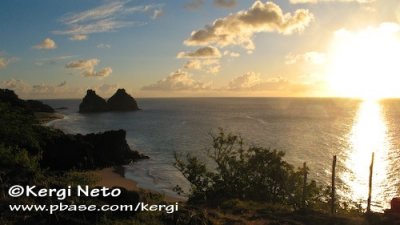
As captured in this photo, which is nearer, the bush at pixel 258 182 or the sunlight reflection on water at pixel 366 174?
the bush at pixel 258 182

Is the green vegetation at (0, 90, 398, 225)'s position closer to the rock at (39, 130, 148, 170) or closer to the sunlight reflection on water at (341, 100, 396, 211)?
the rock at (39, 130, 148, 170)

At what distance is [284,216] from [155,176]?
116 ft

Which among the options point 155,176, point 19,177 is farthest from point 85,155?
point 19,177

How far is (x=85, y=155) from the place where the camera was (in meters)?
59.5

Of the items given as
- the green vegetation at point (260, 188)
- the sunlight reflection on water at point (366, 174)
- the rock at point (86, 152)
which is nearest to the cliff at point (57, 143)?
the rock at point (86, 152)

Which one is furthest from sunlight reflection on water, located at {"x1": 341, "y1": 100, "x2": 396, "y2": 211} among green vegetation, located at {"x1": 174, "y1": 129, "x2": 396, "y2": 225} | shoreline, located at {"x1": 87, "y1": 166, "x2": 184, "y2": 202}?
shoreline, located at {"x1": 87, "y1": 166, "x2": 184, "y2": 202}

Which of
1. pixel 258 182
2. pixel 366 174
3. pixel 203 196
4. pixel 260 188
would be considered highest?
pixel 258 182

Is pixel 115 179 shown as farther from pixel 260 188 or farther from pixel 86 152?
pixel 260 188

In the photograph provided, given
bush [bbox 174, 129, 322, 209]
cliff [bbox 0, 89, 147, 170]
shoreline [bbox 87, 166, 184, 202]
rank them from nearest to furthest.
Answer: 1. cliff [bbox 0, 89, 147, 170]
2. bush [bbox 174, 129, 322, 209]
3. shoreline [bbox 87, 166, 184, 202]

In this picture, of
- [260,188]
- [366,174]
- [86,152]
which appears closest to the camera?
[260,188]

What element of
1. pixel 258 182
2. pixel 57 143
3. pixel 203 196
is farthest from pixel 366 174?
pixel 57 143

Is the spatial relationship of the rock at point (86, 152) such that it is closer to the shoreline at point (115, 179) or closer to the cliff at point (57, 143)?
the cliff at point (57, 143)

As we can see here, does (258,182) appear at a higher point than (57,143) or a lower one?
higher

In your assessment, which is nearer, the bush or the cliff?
the cliff
